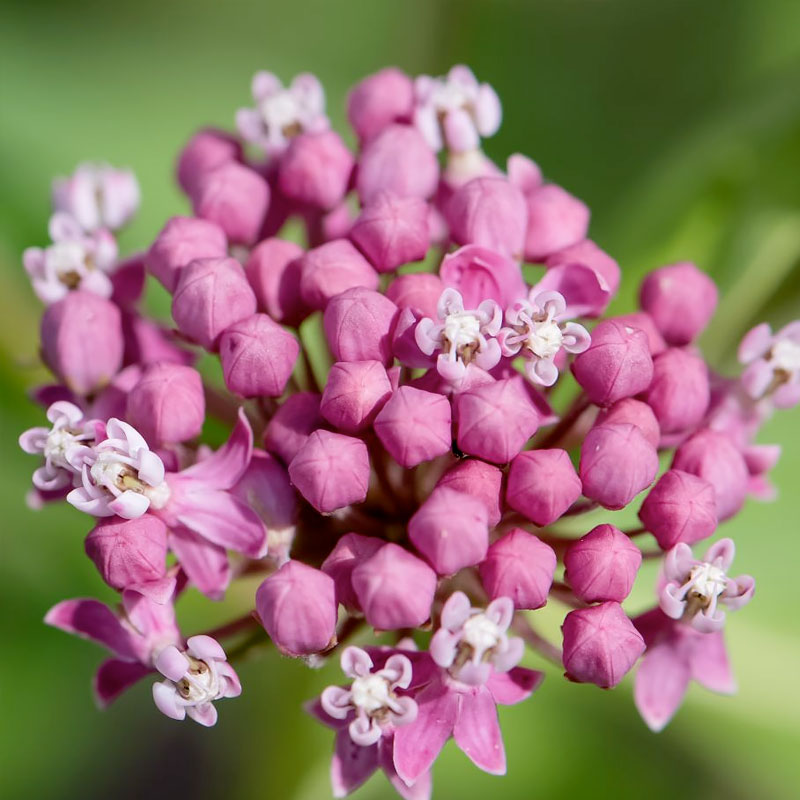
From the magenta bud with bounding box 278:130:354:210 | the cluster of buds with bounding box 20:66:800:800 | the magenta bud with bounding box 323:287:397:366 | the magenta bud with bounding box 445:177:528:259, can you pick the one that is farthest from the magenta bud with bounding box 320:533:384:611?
the magenta bud with bounding box 278:130:354:210

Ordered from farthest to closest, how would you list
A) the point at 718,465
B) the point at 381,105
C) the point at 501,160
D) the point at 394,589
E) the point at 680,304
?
the point at 501,160 < the point at 381,105 < the point at 680,304 < the point at 718,465 < the point at 394,589

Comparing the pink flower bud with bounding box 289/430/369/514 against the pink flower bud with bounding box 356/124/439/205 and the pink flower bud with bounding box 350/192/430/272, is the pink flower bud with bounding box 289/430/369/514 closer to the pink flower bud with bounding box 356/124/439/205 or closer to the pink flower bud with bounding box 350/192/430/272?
the pink flower bud with bounding box 350/192/430/272

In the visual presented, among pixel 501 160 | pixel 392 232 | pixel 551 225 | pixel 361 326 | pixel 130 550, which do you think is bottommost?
pixel 130 550

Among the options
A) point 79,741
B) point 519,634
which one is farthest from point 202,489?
point 79,741

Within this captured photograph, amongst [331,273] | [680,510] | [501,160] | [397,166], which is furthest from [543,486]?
[501,160]

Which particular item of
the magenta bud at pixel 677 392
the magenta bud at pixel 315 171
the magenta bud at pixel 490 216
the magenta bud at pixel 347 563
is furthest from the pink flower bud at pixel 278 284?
the magenta bud at pixel 677 392

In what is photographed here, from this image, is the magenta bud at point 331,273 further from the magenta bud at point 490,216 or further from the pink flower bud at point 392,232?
the magenta bud at point 490,216

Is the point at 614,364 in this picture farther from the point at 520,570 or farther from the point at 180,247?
the point at 180,247
